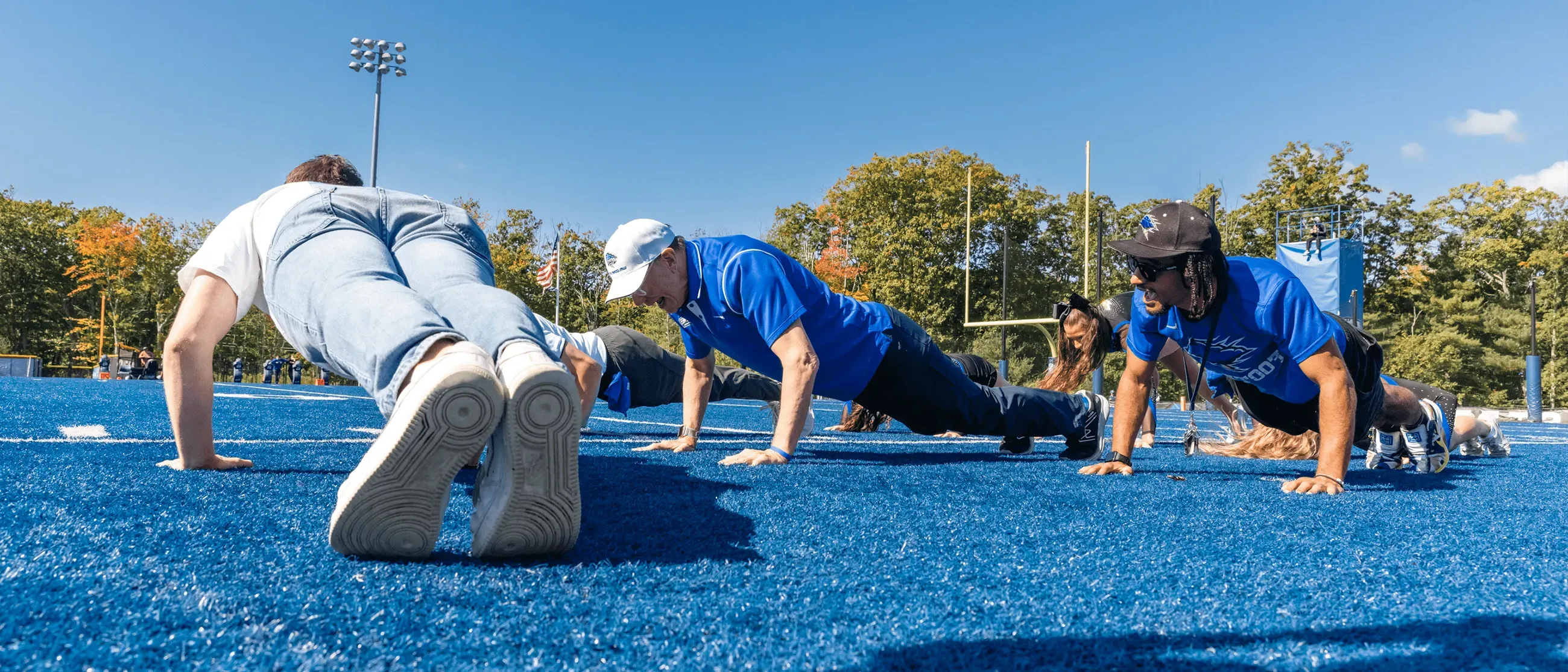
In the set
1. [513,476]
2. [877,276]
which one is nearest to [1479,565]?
[513,476]

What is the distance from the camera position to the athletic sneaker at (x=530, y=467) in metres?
1.28

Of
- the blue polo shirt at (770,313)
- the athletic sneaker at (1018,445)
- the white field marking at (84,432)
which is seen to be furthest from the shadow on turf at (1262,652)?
the white field marking at (84,432)

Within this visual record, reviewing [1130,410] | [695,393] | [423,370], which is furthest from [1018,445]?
[423,370]

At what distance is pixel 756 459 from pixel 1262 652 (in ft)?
6.81

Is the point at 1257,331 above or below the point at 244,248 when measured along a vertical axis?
below

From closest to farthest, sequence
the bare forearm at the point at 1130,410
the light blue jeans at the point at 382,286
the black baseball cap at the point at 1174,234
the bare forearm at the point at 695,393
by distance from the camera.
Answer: the light blue jeans at the point at 382,286 < the black baseball cap at the point at 1174,234 < the bare forearm at the point at 1130,410 < the bare forearm at the point at 695,393

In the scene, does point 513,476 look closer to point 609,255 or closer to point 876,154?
point 609,255

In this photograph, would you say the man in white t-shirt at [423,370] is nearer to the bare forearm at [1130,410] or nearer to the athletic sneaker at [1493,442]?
the bare forearm at [1130,410]

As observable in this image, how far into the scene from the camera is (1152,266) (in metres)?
3.00

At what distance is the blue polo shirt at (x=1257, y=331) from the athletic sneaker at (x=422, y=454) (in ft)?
8.78

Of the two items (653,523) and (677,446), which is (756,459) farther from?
(653,523)

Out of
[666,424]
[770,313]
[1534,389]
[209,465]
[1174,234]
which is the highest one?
[1174,234]

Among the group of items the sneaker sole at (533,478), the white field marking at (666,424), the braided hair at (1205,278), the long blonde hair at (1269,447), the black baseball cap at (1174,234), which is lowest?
the white field marking at (666,424)

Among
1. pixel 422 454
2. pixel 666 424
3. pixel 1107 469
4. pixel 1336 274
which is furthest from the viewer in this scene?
pixel 1336 274
